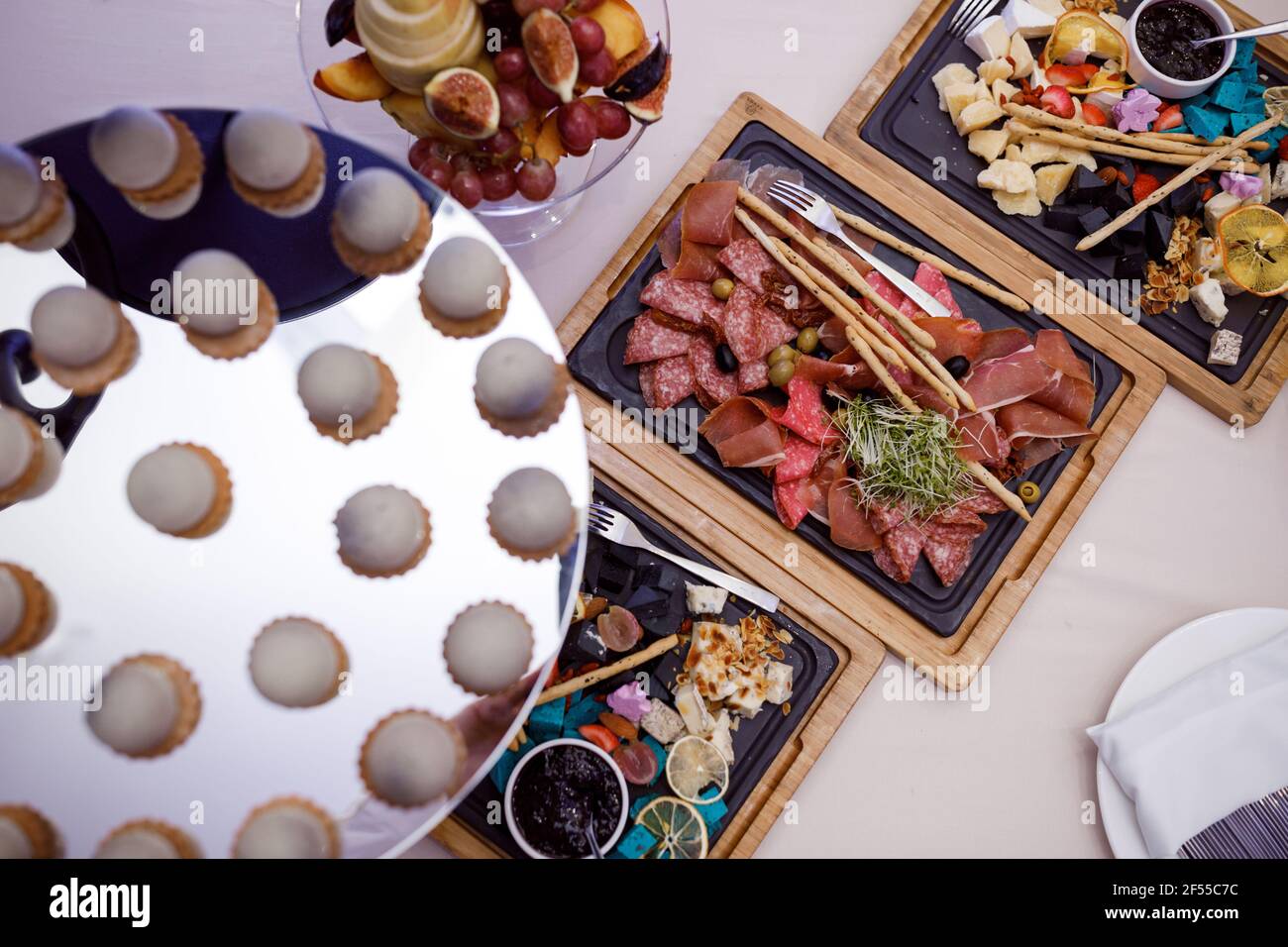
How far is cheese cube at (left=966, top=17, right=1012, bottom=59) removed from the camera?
145cm

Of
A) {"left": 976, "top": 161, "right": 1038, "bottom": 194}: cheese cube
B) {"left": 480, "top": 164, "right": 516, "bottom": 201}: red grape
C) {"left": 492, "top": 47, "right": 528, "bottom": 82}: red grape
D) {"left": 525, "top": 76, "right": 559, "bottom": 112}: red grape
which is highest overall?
{"left": 976, "top": 161, "right": 1038, "bottom": 194}: cheese cube

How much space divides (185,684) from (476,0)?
2.58 ft

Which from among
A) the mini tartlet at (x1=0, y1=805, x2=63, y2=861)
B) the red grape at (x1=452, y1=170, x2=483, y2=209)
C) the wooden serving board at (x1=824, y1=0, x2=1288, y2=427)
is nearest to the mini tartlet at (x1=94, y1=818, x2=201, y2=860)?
the mini tartlet at (x1=0, y1=805, x2=63, y2=861)

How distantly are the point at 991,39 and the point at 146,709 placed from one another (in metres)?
1.45

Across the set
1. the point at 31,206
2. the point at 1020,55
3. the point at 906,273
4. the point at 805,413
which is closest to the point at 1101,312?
the point at 906,273

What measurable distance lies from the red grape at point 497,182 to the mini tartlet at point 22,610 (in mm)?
660

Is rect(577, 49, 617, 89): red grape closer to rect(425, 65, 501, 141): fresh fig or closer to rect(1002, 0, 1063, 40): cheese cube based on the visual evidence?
rect(425, 65, 501, 141): fresh fig

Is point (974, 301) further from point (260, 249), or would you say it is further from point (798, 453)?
point (260, 249)

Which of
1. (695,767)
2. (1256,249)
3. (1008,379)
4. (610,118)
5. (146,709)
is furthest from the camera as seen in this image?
(1256,249)

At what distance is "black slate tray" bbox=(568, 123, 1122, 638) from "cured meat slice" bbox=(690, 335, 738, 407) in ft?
0.12

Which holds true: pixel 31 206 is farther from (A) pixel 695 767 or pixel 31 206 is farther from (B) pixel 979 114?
(B) pixel 979 114

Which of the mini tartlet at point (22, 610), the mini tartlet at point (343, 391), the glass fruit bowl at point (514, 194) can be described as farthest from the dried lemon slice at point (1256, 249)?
the mini tartlet at point (22, 610)

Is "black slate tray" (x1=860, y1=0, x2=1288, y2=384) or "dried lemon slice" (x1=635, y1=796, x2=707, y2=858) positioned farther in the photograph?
"black slate tray" (x1=860, y1=0, x2=1288, y2=384)

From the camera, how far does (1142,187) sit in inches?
57.6
